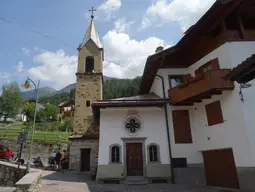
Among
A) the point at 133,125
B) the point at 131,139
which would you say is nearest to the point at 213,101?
the point at 133,125

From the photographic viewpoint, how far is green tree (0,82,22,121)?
48781 millimetres

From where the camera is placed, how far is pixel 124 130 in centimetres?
1192

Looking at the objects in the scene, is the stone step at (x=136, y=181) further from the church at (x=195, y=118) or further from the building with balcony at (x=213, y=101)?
the building with balcony at (x=213, y=101)

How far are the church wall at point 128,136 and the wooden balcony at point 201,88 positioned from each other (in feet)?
5.55

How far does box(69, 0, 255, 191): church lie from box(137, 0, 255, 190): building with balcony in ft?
0.14

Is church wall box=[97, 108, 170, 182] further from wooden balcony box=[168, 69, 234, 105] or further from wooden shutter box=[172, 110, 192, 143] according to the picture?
wooden balcony box=[168, 69, 234, 105]

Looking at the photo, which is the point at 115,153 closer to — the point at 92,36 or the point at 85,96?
the point at 85,96

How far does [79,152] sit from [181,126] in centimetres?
920

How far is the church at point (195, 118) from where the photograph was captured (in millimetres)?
8906

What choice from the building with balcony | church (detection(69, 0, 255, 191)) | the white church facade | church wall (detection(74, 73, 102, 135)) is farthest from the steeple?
the building with balcony

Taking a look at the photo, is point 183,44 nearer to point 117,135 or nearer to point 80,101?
point 117,135

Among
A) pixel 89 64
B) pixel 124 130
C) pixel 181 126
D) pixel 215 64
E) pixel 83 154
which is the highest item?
pixel 89 64

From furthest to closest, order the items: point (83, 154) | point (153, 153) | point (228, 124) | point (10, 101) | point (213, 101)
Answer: point (10, 101) < point (83, 154) < point (153, 153) < point (213, 101) < point (228, 124)

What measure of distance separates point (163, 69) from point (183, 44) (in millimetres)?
2332
